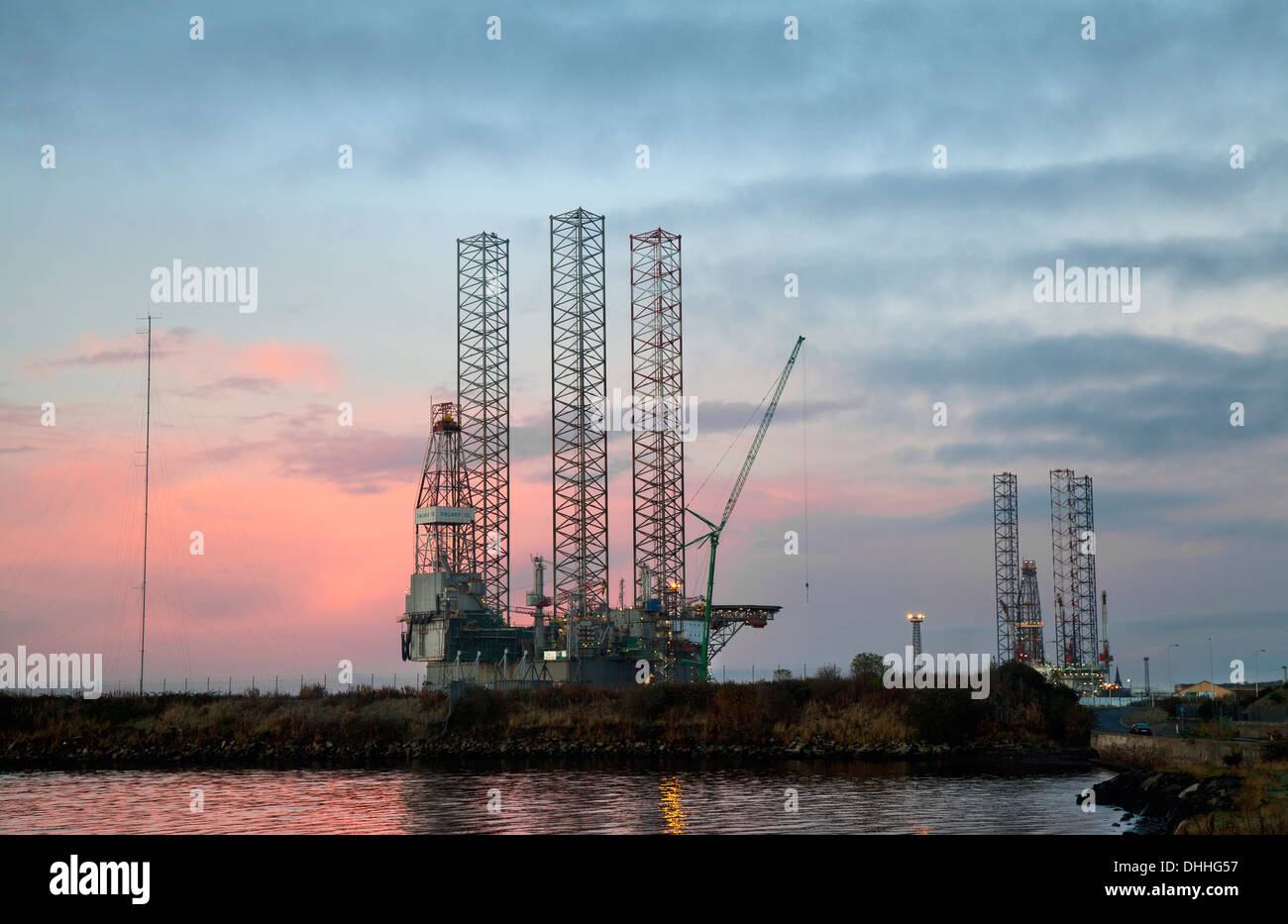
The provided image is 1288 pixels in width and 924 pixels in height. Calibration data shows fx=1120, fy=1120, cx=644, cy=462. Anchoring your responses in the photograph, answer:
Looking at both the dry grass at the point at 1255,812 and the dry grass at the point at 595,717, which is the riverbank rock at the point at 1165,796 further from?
the dry grass at the point at 595,717

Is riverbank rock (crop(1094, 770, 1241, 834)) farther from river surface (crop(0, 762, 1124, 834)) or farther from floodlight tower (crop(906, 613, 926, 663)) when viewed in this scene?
floodlight tower (crop(906, 613, 926, 663))

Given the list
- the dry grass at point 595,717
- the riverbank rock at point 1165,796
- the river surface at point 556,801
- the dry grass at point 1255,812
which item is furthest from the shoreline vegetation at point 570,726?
the dry grass at point 1255,812

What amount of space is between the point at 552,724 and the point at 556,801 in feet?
91.3

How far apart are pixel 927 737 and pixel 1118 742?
41.4 ft

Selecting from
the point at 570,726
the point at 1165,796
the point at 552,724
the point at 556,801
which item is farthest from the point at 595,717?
the point at 1165,796

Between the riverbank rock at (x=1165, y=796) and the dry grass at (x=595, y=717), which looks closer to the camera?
the riverbank rock at (x=1165, y=796)

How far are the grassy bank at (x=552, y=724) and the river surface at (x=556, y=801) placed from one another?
8.14 meters

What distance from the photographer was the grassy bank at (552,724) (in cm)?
6631

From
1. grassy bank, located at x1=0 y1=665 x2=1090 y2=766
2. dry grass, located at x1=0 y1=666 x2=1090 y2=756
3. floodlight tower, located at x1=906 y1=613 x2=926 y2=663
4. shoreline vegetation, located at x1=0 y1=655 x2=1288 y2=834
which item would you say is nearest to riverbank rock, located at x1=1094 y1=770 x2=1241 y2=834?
shoreline vegetation, located at x1=0 y1=655 x2=1288 y2=834

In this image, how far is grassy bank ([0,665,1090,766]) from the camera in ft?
218
